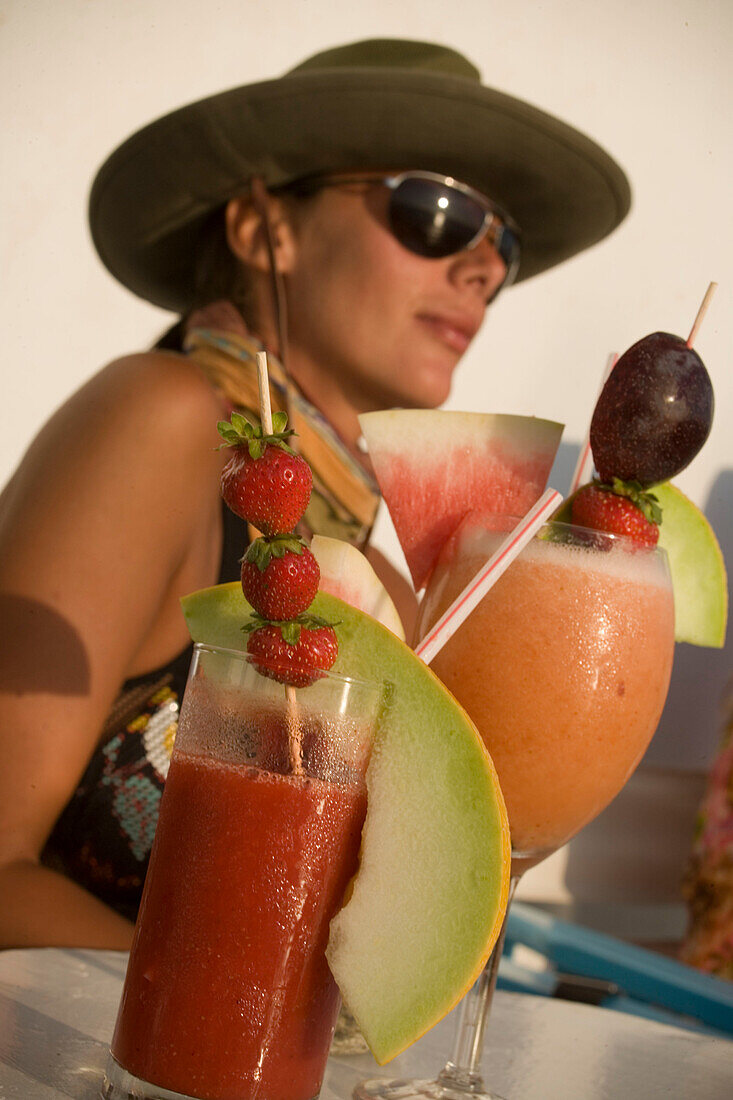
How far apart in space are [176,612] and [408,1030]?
3.10 ft

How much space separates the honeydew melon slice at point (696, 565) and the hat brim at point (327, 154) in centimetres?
111

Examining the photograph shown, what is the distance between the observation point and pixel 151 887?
60 cm

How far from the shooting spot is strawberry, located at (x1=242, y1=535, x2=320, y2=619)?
529 millimetres

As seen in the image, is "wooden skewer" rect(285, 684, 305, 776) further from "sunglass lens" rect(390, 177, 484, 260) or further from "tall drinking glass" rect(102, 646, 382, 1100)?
"sunglass lens" rect(390, 177, 484, 260)

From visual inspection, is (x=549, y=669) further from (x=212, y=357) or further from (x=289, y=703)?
(x=212, y=357)

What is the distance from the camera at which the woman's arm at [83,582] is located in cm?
120

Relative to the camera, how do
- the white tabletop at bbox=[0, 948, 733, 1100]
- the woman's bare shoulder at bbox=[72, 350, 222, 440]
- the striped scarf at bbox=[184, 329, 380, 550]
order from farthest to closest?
the striped scarf at bbox=[184, 329, 380, 550] < the woman's bare shoulder at bbox=[72, 350, 222, 440] < the white tabletop at bbox=[0, 948, 733, 1100]

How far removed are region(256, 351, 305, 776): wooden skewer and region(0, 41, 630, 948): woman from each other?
2.25 ft

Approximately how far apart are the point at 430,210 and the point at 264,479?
4.52 feet

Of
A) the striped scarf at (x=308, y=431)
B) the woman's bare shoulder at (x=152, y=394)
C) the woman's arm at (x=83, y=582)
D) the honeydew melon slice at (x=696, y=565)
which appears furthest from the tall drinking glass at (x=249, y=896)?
the striped scarf at (x=308, y=431)

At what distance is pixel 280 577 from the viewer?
1.73ft

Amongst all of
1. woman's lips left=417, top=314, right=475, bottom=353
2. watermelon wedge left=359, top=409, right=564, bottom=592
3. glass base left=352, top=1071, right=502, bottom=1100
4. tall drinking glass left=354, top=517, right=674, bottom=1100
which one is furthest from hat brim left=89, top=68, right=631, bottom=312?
glass base left=352, top=1071, right=502, bottom=1100

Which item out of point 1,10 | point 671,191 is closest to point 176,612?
point 1,10

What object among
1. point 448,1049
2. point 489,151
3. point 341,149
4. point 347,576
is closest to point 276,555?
point 347,576
